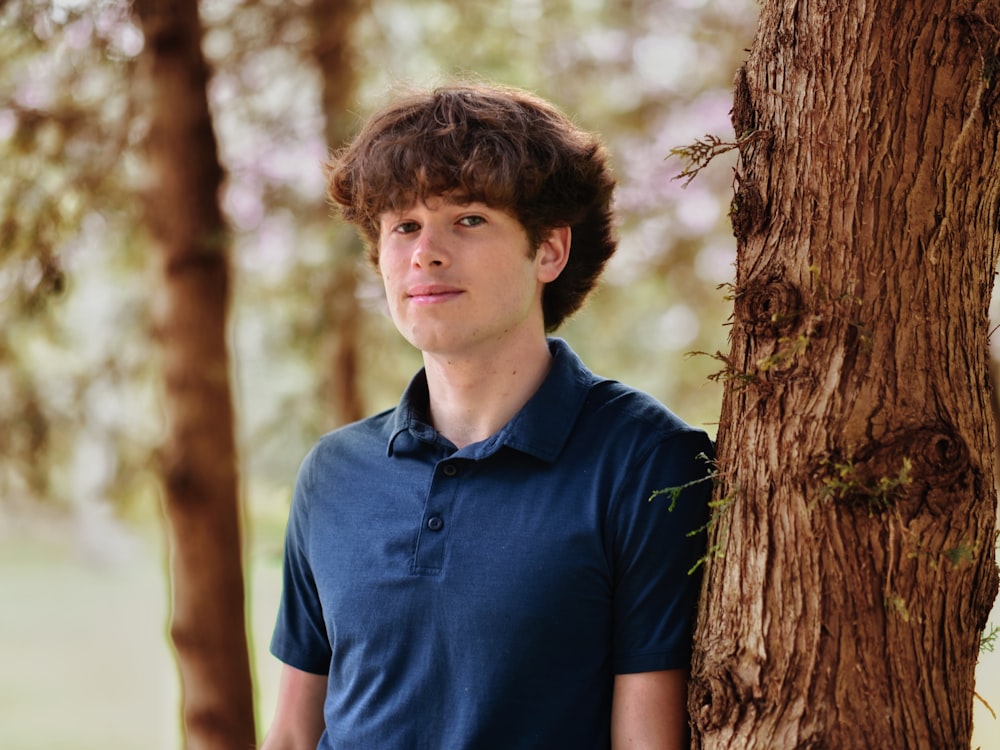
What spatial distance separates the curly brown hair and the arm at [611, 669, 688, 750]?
860 millimetres

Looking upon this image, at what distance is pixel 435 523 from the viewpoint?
1997 millimetres

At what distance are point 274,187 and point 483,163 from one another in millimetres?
3228

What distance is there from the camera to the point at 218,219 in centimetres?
420

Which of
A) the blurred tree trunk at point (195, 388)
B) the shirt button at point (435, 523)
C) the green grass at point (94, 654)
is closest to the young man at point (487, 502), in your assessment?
the shirt button at point (435, 523)

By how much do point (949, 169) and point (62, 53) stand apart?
368 centimetres

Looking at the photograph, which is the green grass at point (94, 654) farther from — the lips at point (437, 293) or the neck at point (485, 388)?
the lips at point (437, 293)

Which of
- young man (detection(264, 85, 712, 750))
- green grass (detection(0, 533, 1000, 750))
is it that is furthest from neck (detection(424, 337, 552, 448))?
green grass (detection(0, 533, 1000, 750))

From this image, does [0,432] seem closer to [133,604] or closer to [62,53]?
[62,53]

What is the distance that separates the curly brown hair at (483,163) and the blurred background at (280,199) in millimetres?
1141

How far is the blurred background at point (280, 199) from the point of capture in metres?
4.31

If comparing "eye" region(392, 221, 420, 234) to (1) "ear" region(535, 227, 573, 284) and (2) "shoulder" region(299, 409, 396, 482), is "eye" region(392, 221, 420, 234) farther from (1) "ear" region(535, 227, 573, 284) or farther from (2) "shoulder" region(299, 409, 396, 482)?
(2) "shoulder" region(299, 409, 396, 482)

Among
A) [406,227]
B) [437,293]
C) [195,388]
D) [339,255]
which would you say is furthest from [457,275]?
[339,255]

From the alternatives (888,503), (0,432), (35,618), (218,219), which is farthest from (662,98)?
(35,618)

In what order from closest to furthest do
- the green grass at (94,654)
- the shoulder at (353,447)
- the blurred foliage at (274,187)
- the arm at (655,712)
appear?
the arm at (655,712)
the shoulder at (353,447)
the blurred foliage at (274,187)
the green grass at (94,654)
